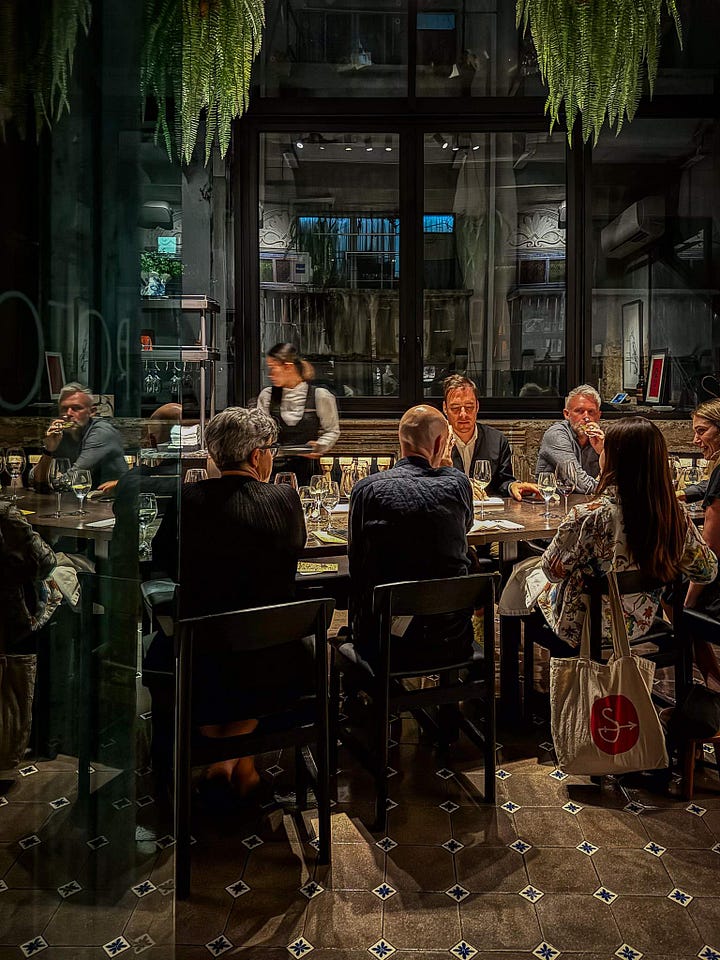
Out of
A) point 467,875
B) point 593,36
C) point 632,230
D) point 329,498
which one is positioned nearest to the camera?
point 593,36

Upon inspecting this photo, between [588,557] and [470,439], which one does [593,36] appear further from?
[470,439]

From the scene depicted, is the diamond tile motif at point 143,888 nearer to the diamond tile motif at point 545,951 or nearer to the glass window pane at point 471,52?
the diamond tile motif at point 545,951

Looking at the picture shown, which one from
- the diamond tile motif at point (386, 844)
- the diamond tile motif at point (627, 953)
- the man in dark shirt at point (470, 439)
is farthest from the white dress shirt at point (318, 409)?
the diamond tile motif at point (627, 953)

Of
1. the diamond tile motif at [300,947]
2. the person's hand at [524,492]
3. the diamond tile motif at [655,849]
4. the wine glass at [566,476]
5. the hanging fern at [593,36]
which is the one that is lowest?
the diamond tile motif at [300,947]

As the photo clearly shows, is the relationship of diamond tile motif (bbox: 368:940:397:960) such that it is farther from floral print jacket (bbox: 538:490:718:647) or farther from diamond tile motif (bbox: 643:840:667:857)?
floral print jacket (bbox: 538:490:718:647)

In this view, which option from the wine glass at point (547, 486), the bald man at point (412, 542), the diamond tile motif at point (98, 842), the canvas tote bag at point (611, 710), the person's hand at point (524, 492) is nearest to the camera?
the diamond tile motif at point (98, 842)

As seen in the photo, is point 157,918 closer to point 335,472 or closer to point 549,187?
point 335,472

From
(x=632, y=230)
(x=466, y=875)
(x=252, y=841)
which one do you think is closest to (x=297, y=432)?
(x=632, y=230)

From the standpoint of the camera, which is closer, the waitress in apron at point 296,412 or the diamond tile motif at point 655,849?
the diamond tile motif at point 655,849

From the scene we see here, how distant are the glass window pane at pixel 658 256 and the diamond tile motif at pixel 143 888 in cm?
613

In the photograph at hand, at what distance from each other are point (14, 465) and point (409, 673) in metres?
2.19

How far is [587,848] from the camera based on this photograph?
2.76m

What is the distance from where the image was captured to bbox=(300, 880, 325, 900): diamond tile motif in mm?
2498

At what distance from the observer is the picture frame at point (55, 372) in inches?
36.8
